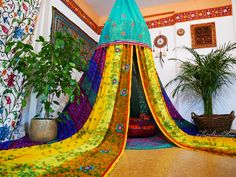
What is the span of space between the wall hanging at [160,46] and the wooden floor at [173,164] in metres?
2.05

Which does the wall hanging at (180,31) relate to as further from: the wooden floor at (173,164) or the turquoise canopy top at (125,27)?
the wooden floor at (173,164)

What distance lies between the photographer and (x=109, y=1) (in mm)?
3090

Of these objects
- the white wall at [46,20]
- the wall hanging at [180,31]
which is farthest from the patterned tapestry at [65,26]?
the wall hanging at [180,31]

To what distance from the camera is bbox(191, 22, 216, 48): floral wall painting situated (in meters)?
2.88

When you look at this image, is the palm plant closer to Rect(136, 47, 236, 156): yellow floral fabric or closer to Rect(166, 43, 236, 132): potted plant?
Rect(166, 43, 236, 132): potted plant

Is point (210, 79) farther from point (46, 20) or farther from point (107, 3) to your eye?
point (46, 20)

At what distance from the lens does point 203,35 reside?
2922 millimetres

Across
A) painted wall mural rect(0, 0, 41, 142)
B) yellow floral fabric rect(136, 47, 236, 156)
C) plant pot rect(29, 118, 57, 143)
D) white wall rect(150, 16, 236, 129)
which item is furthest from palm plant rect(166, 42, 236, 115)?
painted wall mural rect(0, 0, 41, 142)

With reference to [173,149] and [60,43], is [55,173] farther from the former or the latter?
[60,43]

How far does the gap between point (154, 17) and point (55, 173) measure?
308cm

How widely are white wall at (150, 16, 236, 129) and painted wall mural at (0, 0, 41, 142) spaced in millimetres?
2116

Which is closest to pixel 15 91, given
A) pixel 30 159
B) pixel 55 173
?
pixel 30 159

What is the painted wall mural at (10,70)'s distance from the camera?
5.00ft

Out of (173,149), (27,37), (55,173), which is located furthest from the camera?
(27,37)
